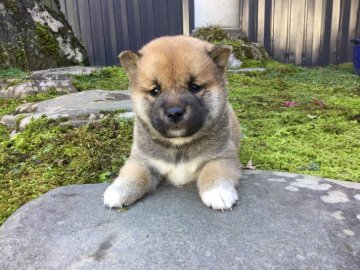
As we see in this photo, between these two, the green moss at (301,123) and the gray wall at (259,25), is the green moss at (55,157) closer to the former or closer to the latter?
the green moss at (301,123)

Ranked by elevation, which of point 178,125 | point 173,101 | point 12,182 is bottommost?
point 12,182

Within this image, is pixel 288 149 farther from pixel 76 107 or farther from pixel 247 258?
pixel 76 107

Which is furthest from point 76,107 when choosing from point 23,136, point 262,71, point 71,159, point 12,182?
point 262,71

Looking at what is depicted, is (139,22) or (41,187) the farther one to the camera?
(139,22)

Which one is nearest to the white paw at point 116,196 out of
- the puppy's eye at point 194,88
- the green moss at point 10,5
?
the puppy's eye at point 194,88

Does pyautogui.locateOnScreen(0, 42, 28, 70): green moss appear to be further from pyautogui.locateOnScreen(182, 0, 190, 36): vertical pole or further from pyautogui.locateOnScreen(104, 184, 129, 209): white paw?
pyautogui.locateOnScreen(104, 184, 129, 209): white paw
